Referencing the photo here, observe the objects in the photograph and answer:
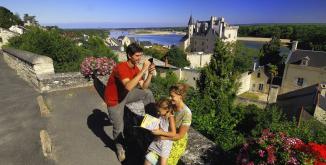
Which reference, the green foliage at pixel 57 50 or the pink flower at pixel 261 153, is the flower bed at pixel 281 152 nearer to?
the pink flower at pixel 261 153

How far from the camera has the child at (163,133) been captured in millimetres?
3178

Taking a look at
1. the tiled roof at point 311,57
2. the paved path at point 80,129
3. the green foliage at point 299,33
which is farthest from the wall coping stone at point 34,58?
the green foliage at point 299,33

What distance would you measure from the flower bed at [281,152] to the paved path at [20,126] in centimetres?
378

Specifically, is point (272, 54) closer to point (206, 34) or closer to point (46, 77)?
point (206, 34)

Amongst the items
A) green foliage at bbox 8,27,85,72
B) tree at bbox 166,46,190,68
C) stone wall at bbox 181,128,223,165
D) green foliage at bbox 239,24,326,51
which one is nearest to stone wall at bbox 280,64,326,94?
tree at bbox 166,46,190,68

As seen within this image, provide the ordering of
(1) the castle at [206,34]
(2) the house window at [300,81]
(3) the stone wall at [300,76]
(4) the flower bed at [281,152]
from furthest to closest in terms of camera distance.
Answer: (1) the castle at [206,34]
(2) the house window at [300,81]
(3) the stone wall at [300,76]
(4) the flower bed at [281,152]

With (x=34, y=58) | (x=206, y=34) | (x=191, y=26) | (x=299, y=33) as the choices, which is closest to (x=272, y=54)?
(x=206, y=34)

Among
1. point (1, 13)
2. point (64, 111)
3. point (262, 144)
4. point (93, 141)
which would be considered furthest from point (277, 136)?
point (1, 13)

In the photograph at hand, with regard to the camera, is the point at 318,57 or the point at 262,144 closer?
the point at 262,144

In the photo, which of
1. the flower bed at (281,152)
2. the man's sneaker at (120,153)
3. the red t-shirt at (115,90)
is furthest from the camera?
the man's sneaker at (120,153)

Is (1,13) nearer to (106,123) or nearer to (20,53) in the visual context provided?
(20,53)

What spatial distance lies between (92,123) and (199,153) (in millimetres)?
3449

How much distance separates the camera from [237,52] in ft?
151

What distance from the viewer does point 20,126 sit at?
5883 millimetres
